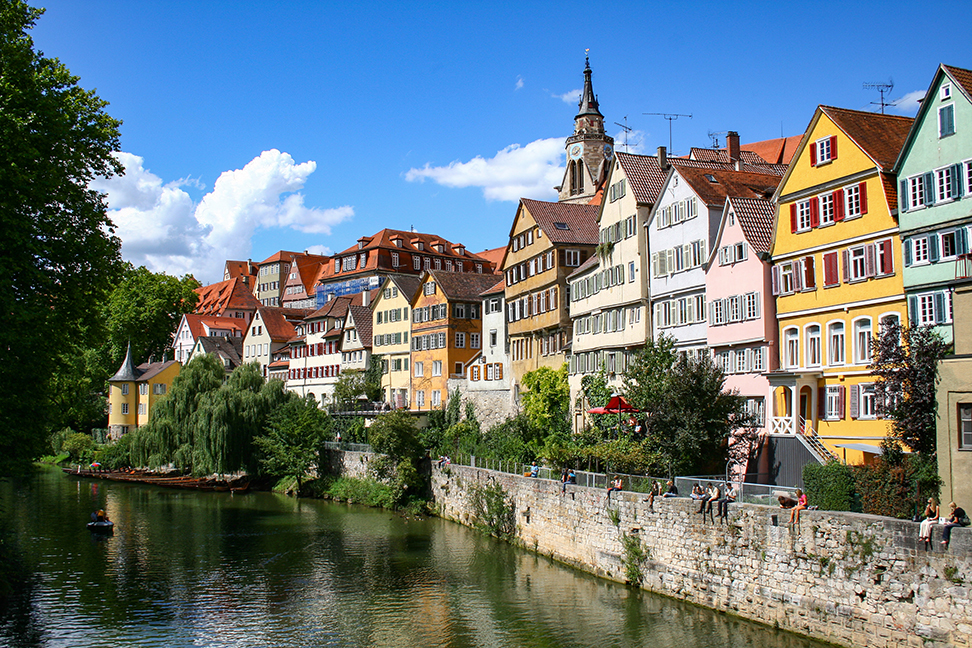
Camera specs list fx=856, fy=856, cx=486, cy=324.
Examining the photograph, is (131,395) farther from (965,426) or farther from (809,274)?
(965,426)

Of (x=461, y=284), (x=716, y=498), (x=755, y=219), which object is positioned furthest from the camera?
(x=461, y=284)

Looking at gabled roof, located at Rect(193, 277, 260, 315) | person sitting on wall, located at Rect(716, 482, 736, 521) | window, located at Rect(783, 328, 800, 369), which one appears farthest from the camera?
gabled roof, located at Rect(193, 277, 260, 315)

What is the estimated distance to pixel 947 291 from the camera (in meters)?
23.2

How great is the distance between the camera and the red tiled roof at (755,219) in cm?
3019

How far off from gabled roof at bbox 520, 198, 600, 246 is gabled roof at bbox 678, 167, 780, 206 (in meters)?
11.5

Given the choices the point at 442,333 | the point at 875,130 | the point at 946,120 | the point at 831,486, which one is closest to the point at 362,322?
the point at 442,333

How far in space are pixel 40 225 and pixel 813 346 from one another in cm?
2296

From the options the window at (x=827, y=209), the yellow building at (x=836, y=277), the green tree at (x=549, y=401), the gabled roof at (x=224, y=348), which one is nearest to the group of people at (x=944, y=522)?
the yellow building at (x=836, y=277)

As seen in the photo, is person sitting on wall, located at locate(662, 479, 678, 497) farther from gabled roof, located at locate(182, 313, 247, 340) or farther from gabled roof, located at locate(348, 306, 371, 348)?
gabled roof, located at locate(182, 313, 247, 340)

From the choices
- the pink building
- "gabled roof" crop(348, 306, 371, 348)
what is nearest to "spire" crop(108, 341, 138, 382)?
"gabled roof" crop(348, 306, 371, 348)

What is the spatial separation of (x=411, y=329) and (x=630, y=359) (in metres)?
26.8

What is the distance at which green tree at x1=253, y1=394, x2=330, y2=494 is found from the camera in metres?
51.0

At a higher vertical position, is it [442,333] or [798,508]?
[442,333]

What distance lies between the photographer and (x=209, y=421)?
53094 millimetres
